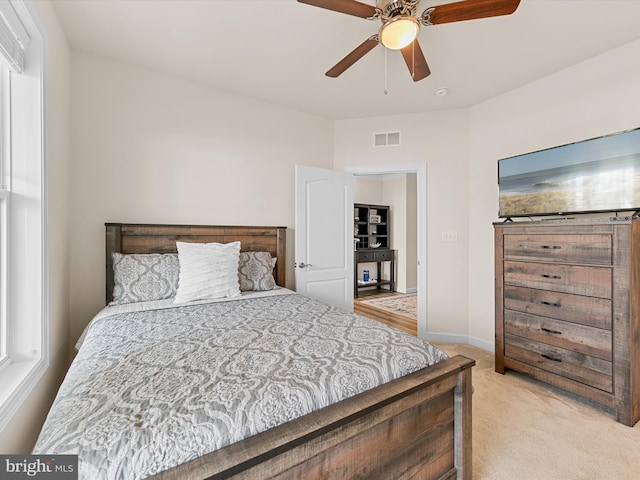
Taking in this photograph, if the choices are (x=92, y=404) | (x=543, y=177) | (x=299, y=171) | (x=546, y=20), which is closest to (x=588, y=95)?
(x=543, y=177)

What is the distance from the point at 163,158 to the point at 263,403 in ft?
7.98

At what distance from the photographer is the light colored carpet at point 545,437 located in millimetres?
Result: 1526

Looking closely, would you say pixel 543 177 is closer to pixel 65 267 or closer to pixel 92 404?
pixel 92 404

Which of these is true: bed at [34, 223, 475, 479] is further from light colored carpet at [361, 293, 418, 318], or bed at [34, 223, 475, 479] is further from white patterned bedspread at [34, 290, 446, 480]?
light colored carpet at [361, 293, 418, 318]

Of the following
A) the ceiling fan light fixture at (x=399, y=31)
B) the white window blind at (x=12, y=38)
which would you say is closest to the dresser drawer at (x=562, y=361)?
the ceiling fan light fixture at (x=399, y=31)

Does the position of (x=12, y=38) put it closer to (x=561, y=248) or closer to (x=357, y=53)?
(x=357, y=53)

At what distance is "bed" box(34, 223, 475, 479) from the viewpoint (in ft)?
2.55

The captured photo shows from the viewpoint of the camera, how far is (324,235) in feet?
11.0

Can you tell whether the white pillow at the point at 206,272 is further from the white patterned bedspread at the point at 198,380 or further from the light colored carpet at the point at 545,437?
the light colored carpet at the point at 545,437

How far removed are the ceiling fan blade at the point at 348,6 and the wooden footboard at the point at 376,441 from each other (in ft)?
5.80

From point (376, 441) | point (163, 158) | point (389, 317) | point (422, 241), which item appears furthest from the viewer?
point (389, 317)

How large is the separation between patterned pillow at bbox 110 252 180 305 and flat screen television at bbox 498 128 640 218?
9.86 ft

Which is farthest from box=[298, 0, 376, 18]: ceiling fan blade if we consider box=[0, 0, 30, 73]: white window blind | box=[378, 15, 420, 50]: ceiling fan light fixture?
box=[0, 0, 30, 73]: white window blind

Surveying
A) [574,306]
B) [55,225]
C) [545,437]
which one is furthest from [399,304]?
[55,225]
